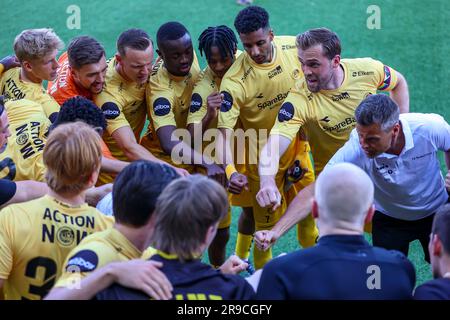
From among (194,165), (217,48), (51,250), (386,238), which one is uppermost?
(217,48)

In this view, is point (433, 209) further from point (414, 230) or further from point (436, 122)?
point (436, 122)

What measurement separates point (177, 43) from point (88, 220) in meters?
2.17

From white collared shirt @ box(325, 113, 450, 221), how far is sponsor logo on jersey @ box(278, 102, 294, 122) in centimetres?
57

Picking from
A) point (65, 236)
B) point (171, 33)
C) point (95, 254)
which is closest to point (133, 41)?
point (171, 33)

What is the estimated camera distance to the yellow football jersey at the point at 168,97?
5.02 metres

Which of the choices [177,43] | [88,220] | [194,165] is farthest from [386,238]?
[88,220]

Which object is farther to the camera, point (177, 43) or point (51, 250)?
point (177, 43)

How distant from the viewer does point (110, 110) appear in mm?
4918

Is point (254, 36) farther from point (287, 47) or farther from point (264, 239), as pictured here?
point (264, 239)

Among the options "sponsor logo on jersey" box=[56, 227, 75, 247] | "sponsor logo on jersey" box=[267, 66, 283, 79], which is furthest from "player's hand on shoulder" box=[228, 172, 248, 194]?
"sponsor logo on jersey" box=[56, 227, 75, 247]

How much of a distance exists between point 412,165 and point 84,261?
2.32 m

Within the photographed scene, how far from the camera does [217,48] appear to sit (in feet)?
16.5

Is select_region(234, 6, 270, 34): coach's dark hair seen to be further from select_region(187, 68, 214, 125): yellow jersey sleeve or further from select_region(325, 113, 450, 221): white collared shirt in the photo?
select_region(325, 113, 450, 221): white collared shirt

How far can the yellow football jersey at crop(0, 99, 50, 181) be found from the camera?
3.95 meters
